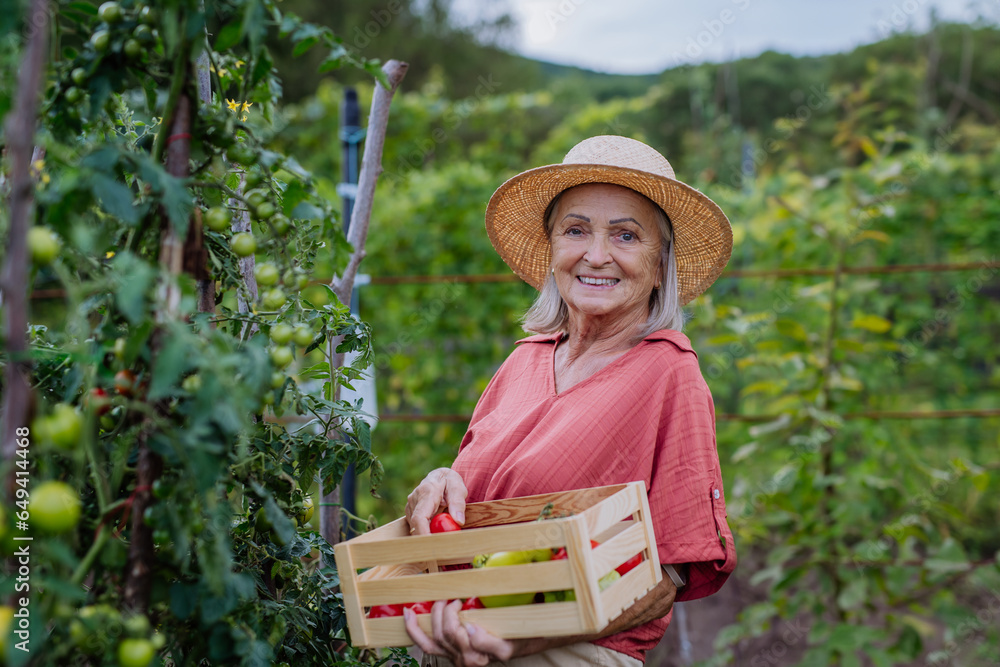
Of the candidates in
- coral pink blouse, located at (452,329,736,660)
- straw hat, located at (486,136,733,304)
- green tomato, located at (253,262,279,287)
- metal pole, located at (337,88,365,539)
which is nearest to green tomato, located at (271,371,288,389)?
green tomato, located at (253,262,279,287)

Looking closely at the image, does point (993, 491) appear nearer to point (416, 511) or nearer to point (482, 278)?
point (482, 278)

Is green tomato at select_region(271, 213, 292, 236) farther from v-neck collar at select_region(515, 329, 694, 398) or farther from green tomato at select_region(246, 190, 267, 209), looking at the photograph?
v-neck collar at select_region(515, 329, 694, 398)

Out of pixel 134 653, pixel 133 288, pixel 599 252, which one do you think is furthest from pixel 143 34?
pixel 599 252

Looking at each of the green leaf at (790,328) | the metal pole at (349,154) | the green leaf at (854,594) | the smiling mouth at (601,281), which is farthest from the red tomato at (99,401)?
the green leaf at (854,594)

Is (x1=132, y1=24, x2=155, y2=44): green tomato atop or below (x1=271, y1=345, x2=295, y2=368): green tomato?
atop

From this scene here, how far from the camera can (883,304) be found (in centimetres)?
384

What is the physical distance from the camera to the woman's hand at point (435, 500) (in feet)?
4.69

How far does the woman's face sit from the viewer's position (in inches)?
65.2

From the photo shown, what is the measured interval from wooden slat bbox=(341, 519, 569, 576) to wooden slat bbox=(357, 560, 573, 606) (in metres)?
0.03

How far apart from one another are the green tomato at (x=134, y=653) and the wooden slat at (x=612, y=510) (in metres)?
0.59

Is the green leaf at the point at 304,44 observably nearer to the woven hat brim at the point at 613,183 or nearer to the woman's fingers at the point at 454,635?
the woven hat brim at the point at 613,183

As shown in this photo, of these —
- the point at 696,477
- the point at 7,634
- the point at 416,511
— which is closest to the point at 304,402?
the point at 416,511

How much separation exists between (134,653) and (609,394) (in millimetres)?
966

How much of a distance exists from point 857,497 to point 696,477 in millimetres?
2223
